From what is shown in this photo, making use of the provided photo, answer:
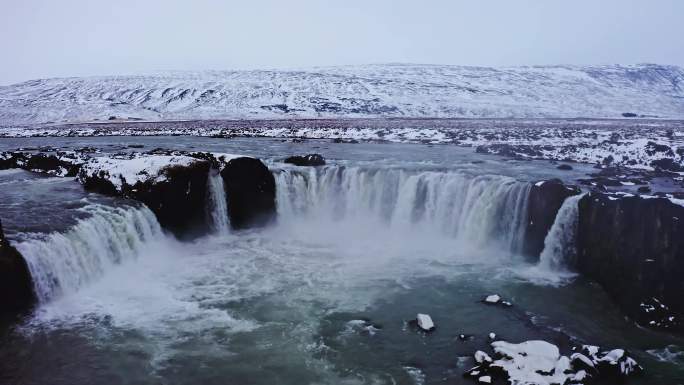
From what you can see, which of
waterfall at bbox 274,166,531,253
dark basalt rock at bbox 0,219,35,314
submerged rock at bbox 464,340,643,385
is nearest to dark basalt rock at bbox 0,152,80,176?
waterfall at bbox 274,166,531,253

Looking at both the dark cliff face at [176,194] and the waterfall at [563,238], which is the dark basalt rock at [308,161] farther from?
the waterfall at [563,238]

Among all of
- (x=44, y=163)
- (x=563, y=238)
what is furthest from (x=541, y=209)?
(x=44, y=163)

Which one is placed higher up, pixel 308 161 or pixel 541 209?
pixel 308 161

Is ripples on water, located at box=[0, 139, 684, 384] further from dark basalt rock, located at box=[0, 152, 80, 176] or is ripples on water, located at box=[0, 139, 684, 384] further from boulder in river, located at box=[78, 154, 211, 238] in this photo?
dark basalt rock, located at box=[0, 152, 80, 176]

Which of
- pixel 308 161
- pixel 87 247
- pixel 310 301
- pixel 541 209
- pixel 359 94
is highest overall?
pixel 359 94

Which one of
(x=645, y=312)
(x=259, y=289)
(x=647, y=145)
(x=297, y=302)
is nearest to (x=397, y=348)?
(x=297, y=302)

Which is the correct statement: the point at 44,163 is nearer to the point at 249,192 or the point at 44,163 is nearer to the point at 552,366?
the point at 249,192

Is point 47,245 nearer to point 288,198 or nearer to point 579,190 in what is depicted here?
point 288,198
